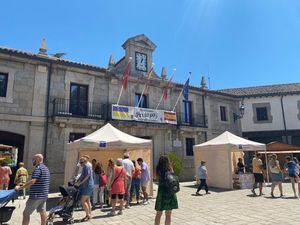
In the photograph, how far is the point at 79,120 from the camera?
13.5 m

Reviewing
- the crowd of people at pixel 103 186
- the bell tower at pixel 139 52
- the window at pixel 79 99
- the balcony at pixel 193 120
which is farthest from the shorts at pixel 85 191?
the balcony at pixel 193 120

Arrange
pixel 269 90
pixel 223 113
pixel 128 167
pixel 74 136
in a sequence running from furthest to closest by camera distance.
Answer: pixel 269 90, pixel 223 113, pixel 74 136, pixel 128 167

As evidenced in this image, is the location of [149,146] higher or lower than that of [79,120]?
lower

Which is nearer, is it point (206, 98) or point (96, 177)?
point (96, 177)

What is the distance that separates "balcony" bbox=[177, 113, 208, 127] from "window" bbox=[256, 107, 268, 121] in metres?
6.44

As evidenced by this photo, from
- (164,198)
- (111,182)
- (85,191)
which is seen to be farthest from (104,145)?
(164,198)

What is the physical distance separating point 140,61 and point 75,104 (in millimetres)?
5551

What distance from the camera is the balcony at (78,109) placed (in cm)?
1335

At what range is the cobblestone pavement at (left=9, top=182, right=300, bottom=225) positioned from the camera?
20.3 ft

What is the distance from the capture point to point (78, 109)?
14.3 metres

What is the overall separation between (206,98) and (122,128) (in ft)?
26.5

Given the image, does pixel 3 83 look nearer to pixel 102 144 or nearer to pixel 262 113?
pixel 102 144

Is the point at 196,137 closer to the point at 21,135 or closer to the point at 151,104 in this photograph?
the point at 151,104

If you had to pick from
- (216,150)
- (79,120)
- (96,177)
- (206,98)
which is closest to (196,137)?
(206,98)
